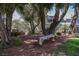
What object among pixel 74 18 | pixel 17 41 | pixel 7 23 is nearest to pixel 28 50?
pixel 17 41

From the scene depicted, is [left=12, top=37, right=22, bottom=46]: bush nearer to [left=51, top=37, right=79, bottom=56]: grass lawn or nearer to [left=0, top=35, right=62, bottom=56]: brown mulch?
[left=0, top=35, right=62, bottom=56]: brown mulch

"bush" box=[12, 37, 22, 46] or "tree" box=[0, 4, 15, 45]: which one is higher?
"tree" box=[0, 4, 15, 45]

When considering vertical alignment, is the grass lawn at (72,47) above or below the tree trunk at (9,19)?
below

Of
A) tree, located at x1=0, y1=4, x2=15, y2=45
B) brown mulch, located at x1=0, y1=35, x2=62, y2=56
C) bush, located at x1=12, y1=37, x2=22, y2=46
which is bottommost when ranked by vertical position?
brown mulch, located at x1=0, y1=35, x2=62, y2=56

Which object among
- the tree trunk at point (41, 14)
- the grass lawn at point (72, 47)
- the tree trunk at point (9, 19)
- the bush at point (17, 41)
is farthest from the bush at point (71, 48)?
the tree trunk at point (9, 19)

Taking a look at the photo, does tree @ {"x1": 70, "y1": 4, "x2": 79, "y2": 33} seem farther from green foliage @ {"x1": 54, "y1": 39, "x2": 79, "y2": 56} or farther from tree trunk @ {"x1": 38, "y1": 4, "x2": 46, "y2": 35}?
tree trunk @ {"x1": 38, "y1": 4, "x2": 46, "y2": 35}

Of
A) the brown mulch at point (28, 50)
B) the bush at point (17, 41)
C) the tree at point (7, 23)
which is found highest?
the tree at point (7, 23)

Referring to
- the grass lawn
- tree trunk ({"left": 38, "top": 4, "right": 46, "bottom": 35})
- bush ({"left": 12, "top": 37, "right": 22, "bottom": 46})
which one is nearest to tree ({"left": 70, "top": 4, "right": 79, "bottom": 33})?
the grass lawn

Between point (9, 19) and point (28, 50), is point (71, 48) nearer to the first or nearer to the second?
point (28, 50)

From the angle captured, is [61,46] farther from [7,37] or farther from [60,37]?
[7,37]

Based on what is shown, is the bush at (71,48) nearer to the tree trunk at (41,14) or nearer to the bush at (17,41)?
the tree trunk at (41,14)

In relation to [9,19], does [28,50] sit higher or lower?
lower

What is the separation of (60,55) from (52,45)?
0.33ft

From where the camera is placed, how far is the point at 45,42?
1.82 metres
